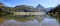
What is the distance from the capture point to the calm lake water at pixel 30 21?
1.97 meters

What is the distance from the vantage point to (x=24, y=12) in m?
2.01

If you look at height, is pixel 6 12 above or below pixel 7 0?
below

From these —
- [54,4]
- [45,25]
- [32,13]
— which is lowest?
[45,25]

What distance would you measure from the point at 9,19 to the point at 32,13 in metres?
0.34

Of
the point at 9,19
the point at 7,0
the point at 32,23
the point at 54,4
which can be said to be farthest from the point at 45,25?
the point at 7,0

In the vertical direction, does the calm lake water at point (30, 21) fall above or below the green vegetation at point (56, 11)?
below

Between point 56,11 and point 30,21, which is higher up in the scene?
point 56,11

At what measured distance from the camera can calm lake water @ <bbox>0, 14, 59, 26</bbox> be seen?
1973 millimetres

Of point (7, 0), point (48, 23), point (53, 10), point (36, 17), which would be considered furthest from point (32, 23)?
point (7, 0)

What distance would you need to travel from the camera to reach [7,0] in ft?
6.55

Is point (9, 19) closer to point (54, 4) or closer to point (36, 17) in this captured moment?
point (36, 17)

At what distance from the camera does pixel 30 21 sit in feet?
6.53

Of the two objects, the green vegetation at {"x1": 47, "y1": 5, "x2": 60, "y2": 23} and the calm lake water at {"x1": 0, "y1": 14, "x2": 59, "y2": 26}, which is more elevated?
the green vegetation at {"x1": 47, "y1": 5, "x2": 60, "y2": 23}

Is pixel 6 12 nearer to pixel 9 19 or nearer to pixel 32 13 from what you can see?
pixel 9 19
